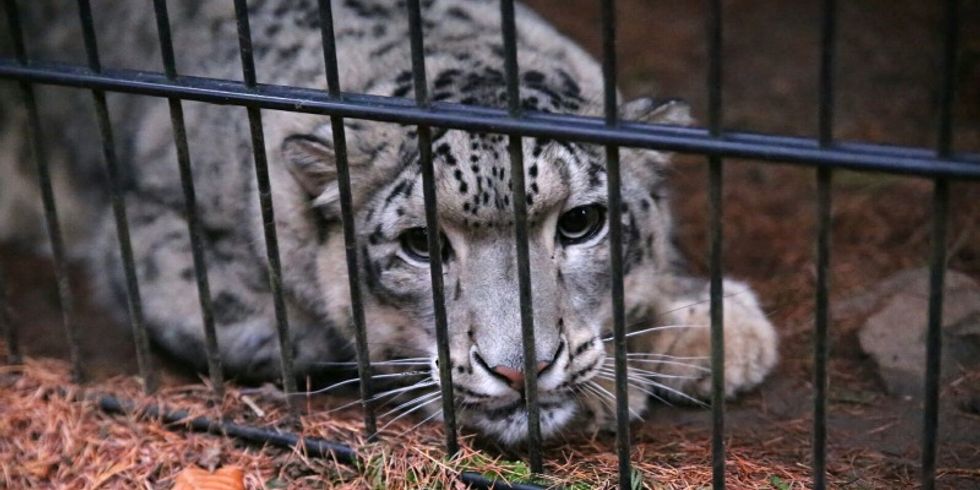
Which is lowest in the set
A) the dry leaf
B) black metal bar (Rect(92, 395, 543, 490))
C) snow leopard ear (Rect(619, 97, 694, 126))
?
the dry leaf

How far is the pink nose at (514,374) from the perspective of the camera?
10.9 feet

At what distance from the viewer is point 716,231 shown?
2.85 metres

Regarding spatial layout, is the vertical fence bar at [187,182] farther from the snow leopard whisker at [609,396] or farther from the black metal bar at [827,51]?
the black metal bar at [827,51]

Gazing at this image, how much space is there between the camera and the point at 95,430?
13.2ft

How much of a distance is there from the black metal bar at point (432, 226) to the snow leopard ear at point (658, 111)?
2.41 feet

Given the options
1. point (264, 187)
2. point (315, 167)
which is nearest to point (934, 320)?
point (264, 187)

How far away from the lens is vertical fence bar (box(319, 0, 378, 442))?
314 cm

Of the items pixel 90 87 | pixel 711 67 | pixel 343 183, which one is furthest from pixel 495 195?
pixel 90 87

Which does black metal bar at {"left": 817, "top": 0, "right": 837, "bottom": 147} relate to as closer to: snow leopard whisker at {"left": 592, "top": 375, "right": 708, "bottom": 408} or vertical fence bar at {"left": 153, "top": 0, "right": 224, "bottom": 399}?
snow leopard whisker at {"left": 592, "top": 375, "right": 708, "bottom": 408}

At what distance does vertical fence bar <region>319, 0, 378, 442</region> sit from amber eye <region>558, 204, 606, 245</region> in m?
0.62

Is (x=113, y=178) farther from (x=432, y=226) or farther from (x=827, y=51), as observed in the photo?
(x=827, y=51)

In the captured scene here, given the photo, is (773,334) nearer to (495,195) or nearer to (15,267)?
(495,195)

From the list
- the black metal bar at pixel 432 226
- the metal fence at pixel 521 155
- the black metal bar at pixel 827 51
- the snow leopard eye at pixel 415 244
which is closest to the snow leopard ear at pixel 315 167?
the snow leopard eye at pixel 415 244

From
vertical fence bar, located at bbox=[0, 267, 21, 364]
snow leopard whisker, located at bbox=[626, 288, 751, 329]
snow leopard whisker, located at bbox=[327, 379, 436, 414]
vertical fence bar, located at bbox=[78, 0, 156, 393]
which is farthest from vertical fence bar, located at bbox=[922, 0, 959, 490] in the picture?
vertical fence bar, located at bbox=[0, 267, 21, 364]
